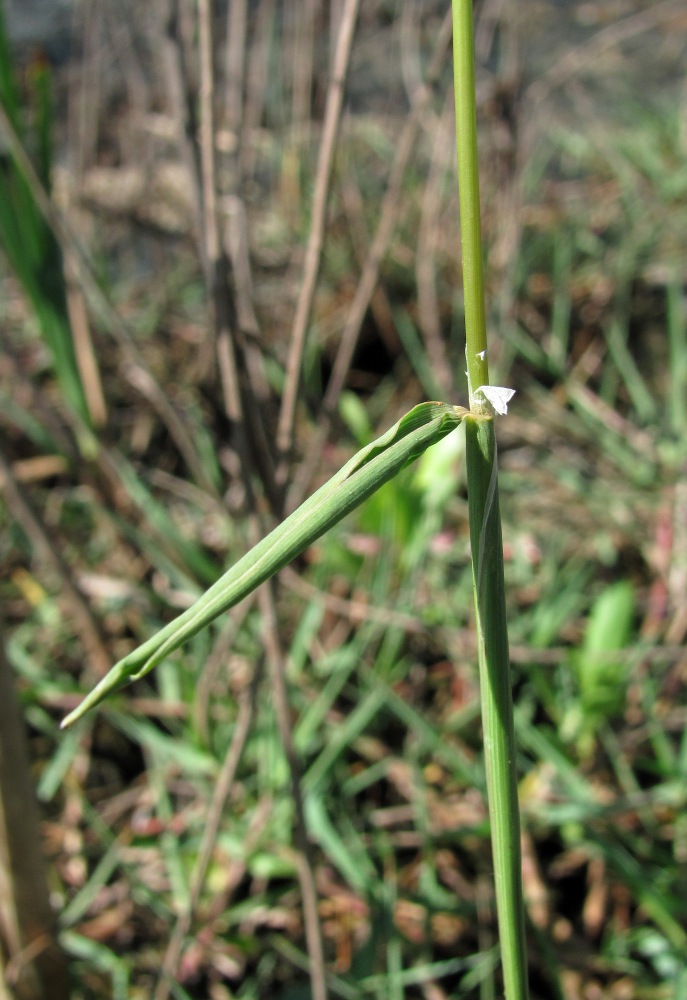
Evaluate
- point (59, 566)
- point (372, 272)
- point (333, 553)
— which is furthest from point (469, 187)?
point (333, 553)

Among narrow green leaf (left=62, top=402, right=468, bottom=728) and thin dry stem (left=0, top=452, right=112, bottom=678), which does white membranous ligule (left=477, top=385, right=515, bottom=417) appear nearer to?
narrow green leaf (left=62, top=402, right=468, bottom=728)

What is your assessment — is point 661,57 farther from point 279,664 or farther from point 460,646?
point 279,664

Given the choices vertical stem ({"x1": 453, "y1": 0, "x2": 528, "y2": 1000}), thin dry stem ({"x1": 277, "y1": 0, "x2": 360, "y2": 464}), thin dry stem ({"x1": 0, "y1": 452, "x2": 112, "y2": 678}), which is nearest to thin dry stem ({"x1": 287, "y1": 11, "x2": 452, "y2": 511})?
thin dry stem ({"x1": 277, "y1": 0, "x2": 360, "y2": 464})

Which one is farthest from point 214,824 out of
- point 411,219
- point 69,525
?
point 411,219

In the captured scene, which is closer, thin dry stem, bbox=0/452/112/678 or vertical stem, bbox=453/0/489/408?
vertical stem, bbox=453/0/489/408

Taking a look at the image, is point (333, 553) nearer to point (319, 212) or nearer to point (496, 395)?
point (319, 212)

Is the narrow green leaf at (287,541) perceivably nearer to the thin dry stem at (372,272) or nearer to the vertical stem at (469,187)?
the vertical stem at (469,187)
